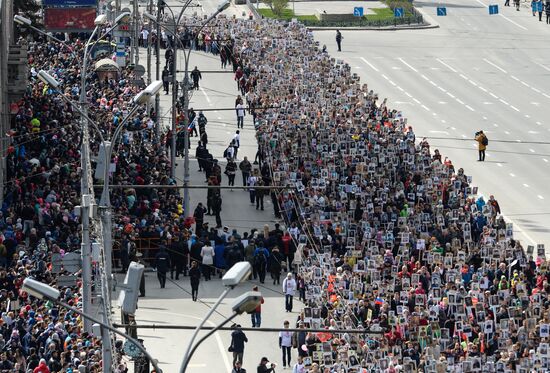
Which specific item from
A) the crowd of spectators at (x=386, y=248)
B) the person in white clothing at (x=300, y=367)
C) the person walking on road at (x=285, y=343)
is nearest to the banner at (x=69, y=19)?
the crowd of spectators at (x=386, y=248)

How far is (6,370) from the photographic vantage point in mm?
41906

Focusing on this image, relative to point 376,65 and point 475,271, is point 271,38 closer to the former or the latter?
point 376,65

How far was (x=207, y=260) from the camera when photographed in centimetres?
5438

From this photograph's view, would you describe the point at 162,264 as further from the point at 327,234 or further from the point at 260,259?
the point at 327,234

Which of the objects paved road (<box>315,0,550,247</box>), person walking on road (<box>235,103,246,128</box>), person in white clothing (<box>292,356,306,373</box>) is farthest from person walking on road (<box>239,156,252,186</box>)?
person in white clothing (<box>292,356,306,373</box>)

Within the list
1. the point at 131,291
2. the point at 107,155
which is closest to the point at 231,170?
the point at 107,155

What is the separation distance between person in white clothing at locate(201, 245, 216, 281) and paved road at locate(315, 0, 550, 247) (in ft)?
36.0

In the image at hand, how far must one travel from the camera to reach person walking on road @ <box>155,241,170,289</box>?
53781 mm

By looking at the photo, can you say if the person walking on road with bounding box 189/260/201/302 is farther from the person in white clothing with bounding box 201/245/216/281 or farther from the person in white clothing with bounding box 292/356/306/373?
the person in white clothing with bounding box 292/356/306/373

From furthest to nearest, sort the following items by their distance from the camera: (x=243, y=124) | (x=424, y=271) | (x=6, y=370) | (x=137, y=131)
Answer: (x=243, y=124) → (x=137, y=131) → (x=424, y=271) → (x=6, y=370)

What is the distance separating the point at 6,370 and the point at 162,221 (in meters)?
15.4

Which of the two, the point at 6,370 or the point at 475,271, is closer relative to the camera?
the point at 6,370

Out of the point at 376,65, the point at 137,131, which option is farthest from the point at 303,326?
the point at 376,65

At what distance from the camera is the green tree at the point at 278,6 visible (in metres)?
120
